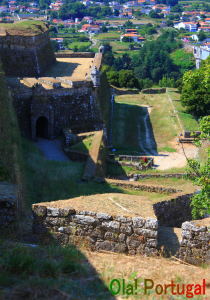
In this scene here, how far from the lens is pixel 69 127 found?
34375 mm

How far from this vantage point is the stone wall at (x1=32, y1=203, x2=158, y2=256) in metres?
10.8

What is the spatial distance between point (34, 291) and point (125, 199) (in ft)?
16.1

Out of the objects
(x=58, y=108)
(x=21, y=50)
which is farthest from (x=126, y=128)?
(x=21, y=50)

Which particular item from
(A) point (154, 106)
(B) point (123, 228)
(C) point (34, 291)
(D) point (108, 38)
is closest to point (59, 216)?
(B) point (123, 228)

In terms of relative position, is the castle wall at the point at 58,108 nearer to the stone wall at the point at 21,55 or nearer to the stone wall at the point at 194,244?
the stone wall at the point at 21,55

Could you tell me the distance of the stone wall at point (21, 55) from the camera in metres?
39.3

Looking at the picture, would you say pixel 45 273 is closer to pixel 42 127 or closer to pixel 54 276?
pixel 54 276

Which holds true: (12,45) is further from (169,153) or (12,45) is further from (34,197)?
(34,197)

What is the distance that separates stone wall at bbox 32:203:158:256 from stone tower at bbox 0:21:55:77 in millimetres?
29368

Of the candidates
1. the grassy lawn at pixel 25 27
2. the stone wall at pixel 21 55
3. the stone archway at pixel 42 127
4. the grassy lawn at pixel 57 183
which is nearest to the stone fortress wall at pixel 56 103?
the stone archway at pixel 42 127

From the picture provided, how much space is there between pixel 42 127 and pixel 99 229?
2370 centimetres

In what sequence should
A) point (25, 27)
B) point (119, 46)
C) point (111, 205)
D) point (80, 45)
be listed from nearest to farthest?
1. point (111, 205)
2. point (25, 27)
3. point (80, 45)
4. point (119, 46)

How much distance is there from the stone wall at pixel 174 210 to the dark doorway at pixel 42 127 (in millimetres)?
16917

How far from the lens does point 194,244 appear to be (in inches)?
442
